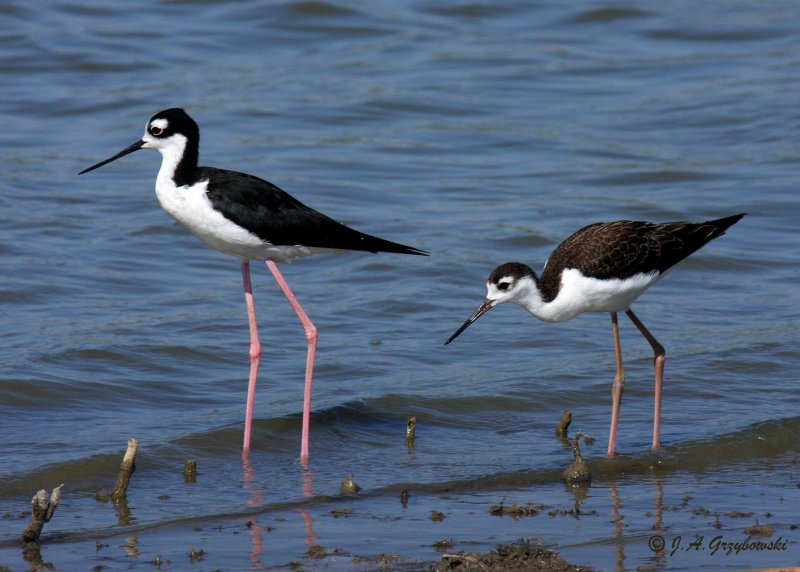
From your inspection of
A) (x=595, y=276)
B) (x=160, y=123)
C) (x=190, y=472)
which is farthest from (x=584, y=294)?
(x=160, y=123)

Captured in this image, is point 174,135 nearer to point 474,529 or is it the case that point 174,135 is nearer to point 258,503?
point 258,503

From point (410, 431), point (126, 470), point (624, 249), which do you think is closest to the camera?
point (126, 470)

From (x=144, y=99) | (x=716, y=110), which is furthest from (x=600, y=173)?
(x=144, y=99)

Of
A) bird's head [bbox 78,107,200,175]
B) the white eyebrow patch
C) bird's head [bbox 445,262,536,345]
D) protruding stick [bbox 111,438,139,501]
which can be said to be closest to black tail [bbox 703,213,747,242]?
bird's head [bbox 445,262,536,345]

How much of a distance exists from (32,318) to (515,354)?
372 centimetres

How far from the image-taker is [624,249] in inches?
324

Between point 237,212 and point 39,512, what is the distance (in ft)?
8.62

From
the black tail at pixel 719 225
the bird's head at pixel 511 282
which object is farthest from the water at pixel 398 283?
the black tail at pixel 719 225

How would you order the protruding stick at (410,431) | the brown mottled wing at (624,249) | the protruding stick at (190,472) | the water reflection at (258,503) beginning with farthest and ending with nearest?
1. the protruding stick at (410,431)
2. the brown mottled wing at (624,249)
3. the protruding stick at (190,472)
4. the water reflection at (258,503)

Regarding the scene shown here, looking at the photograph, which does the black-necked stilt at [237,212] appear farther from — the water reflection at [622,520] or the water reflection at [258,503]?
the water reflection at [622,520]

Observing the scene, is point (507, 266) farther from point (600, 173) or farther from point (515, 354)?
point (600, 173)

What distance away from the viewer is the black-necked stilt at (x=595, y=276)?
8047mm

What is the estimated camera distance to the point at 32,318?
10.7m

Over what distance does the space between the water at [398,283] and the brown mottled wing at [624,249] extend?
107 centimetres
